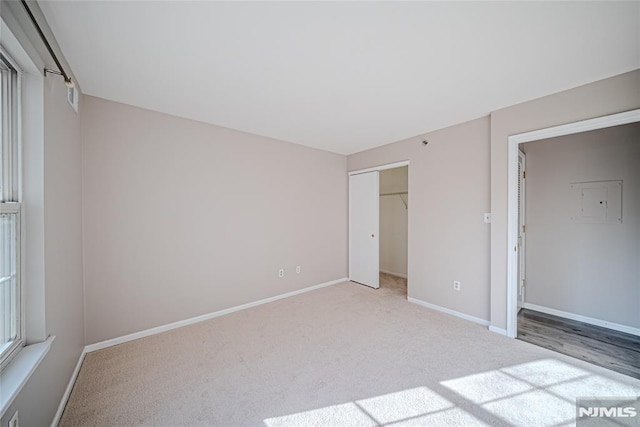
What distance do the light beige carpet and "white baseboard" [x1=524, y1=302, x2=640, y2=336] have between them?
118 centimetres

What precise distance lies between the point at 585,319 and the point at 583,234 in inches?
40.2

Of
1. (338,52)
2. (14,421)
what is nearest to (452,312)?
(338,52)

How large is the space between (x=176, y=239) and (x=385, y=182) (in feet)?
13.9

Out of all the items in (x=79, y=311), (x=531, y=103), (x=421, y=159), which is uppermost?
(x=531, y=103)

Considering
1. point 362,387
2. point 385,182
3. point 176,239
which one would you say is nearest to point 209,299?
point 176,239

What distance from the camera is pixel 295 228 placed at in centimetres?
402

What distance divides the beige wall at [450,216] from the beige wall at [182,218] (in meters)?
1.68

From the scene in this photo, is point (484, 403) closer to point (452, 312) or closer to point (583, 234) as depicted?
point (452, 312)

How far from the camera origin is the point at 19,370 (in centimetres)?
118

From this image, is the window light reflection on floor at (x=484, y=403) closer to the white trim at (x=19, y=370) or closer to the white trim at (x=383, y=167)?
the white trim at (x=19, y=370)

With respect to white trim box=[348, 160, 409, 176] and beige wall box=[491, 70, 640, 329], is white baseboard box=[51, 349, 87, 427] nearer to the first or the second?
beige wall box=[491, 70, 640, 329]

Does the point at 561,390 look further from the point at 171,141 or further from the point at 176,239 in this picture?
the point at 171,141

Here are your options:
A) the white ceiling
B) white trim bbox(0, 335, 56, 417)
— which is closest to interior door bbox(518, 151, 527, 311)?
the white ceiling

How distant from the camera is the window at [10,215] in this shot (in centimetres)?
125
